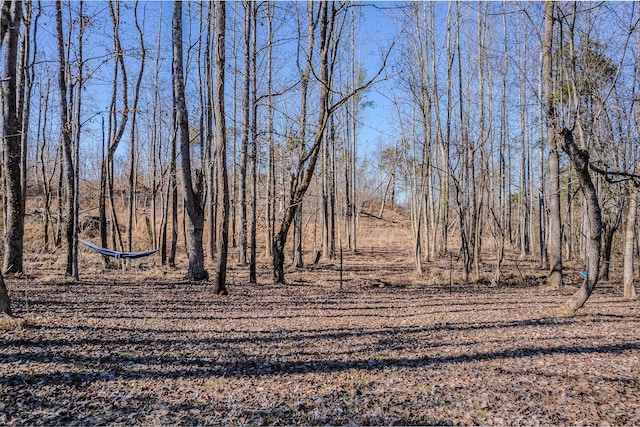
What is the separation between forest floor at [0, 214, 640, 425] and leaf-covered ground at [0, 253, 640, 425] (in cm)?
2

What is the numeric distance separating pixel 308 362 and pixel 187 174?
Result: 5.78 m

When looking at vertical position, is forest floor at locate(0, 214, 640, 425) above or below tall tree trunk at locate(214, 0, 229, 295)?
below

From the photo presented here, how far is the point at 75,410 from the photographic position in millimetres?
2840

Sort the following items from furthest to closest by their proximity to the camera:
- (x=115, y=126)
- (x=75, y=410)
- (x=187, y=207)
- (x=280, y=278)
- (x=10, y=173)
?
(x=115, y=126) < (x=280, y=278) < (x=187, y=207) < (x=10, y=173) < (x=75, y=410)

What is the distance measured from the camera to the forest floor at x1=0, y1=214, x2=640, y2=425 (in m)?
2.98

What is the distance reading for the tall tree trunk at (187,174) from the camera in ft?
26.9

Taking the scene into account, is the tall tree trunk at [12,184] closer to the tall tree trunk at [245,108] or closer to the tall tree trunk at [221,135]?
the tall tree trunk at [221,135]

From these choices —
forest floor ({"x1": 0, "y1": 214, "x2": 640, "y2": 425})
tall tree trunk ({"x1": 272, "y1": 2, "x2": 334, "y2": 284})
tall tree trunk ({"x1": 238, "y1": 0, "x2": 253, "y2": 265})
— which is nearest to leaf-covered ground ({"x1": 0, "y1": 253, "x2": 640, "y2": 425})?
forest floor ({"x1": 0, "y1": 214, "x2": 640, "y2": 425})

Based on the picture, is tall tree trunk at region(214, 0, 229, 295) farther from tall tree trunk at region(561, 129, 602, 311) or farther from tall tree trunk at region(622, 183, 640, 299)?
tall tree trunk at region(622, 183, 640, 299)

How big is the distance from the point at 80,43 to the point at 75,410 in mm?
8624

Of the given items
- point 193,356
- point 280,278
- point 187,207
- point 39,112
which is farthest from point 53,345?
point 39,112

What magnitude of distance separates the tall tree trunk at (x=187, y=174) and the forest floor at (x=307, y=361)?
182 centimetres

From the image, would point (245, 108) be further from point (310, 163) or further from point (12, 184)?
point (12, 184)

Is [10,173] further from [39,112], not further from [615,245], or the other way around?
[615,245]
